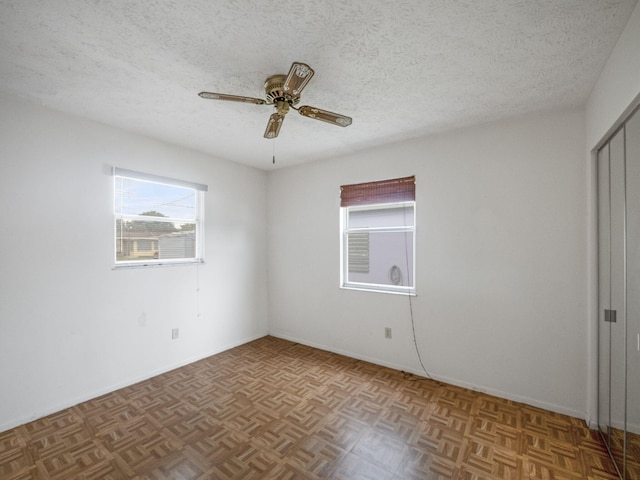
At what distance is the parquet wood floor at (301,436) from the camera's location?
1.84 meters

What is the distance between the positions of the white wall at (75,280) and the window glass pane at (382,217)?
1909mm

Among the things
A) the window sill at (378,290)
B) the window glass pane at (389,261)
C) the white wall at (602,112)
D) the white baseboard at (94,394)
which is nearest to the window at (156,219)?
the white baseboard at (94,394)

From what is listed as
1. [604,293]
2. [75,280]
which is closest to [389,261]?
[604,293]

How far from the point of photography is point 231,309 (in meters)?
4.02

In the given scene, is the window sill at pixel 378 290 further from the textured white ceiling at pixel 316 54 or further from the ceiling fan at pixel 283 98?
the ceiling fan at pixel 283 98

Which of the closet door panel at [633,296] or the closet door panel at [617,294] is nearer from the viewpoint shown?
the closet door panel at [633,296]

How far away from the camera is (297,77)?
1.66 meters

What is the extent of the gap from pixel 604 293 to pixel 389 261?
2.02 meters

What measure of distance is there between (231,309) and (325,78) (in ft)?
10.4

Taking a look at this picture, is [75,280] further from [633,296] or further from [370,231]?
[633,296]

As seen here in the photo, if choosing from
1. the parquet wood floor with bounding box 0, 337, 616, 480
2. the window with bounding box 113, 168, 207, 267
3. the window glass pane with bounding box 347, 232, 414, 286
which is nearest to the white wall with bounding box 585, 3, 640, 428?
the parquet wood floor with bounding box 0, 337, 616, 480

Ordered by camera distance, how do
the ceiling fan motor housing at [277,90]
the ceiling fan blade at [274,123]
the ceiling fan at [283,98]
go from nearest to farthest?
the ceiling fan at [283,98], the ceiling fan motor housing at [277,90], the ceiling fan blade at [274,123]

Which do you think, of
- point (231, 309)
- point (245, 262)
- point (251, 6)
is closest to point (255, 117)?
point (251, 6)

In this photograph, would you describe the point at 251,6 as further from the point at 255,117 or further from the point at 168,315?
the point at 168,315
